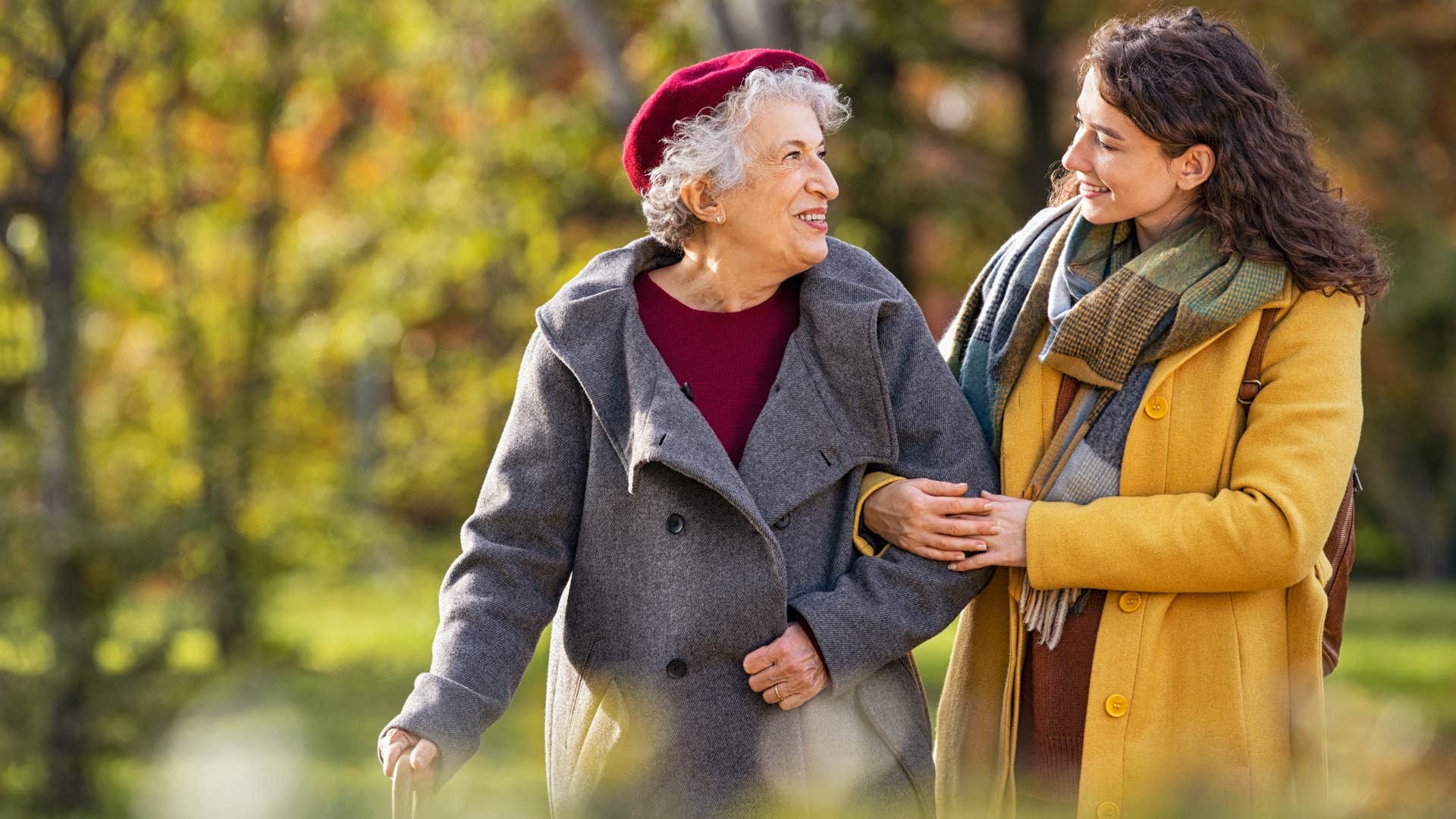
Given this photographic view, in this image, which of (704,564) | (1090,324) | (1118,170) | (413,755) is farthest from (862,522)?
(413,755)

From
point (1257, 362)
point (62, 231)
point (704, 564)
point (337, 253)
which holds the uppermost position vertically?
point (1257, 362)

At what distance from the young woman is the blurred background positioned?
302 centimetres

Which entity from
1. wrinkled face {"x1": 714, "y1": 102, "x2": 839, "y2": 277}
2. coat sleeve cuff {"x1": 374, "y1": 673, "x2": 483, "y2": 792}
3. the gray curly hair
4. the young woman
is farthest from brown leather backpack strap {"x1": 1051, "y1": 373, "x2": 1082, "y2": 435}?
coat sleeve cuff {"x1": 374, "y1": 673, "x2": 483, "y2": 792}

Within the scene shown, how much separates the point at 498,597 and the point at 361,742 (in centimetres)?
420

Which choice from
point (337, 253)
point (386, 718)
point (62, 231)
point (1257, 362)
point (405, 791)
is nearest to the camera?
point (405, 791)

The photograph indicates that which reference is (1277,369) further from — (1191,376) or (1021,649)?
(1021,649)

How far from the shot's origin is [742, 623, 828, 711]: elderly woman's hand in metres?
2.51

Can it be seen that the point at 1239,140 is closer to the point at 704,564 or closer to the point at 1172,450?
the point at 1172,450

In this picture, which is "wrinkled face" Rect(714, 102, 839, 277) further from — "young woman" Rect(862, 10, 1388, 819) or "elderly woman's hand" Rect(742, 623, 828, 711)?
"elderly woman's hand" Rect(742, 623, 828, 711)

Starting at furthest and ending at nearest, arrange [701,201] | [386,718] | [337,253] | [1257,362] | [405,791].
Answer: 1. [337,253]
2. [386,718]
3. [701,201]
4. [1257,362]
5. [405,791]

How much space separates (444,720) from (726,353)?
0.78 meters

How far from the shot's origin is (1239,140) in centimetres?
250

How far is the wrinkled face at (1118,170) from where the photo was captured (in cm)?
254

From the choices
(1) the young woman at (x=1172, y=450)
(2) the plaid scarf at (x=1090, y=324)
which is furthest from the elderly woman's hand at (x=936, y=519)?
(2) the plaid scarf at (x=1090, y=324)
